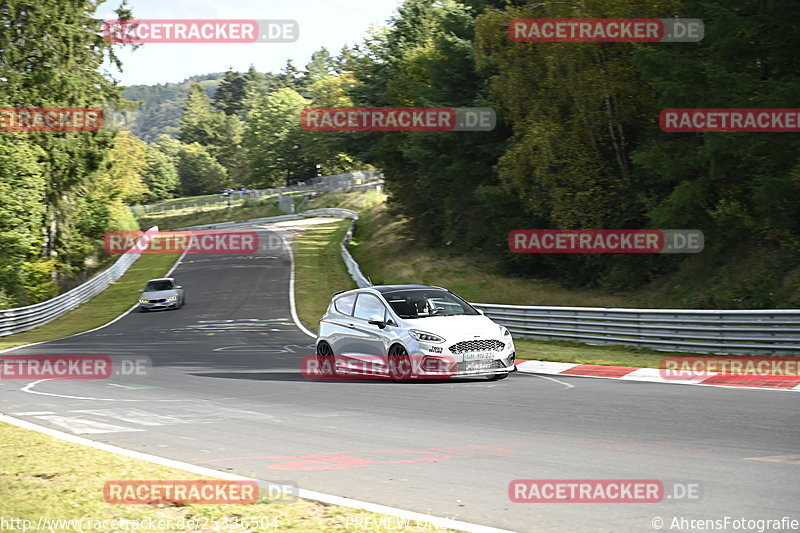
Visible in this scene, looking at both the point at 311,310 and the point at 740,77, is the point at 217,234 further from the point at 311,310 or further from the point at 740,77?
the point at 740,77

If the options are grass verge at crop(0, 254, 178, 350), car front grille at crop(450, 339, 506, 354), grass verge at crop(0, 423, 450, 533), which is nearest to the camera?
grass verge at crop(0, 423, 450, 533)

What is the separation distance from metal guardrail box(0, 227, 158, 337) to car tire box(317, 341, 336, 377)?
2166 cm

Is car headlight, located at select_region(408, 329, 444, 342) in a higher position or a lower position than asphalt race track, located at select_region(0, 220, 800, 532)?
higher

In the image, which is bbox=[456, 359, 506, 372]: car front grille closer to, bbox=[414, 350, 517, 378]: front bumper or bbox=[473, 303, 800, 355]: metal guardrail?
bbox=[414, 350, 517, 378]: front bumper

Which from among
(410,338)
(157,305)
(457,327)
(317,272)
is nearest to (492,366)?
(457,327)

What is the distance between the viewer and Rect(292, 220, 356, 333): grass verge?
124ft

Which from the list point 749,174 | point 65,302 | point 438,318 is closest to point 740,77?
point 749,174

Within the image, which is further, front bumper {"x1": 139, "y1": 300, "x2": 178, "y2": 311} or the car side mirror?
front bumper {"x1": 139, "y1": 300, "x2": 178, "y2": 311}

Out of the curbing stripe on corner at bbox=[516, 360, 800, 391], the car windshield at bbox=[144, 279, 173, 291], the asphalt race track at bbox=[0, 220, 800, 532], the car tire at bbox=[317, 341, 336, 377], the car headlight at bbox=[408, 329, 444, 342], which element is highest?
the car windshield at bbox=[144, 279, 173, 291]

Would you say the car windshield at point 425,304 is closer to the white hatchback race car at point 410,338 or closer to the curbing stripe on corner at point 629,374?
the white hatchback race car at point 410,338

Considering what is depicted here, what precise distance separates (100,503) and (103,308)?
39.2 metres

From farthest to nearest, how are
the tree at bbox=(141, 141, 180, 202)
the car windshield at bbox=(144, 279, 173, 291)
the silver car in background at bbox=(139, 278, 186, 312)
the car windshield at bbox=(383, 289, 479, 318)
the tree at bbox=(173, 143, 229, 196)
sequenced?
the tree at bbox=(173, 143, 229, 196) < the tree at bbox=(141, 141, 180, 202) < the car windshield at bbox=(144, 279, 173, 291) < the silver car in background at bbox=(139, 278, 186, 312) < the car windshield at bbox=(383, 289, 479, 318)

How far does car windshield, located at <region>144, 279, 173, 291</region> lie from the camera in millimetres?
41562

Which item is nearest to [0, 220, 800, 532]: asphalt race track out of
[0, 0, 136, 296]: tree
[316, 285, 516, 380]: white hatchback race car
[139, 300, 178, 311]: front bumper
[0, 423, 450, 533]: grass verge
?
[316, 285, 516, 380]: white hatchback race car
